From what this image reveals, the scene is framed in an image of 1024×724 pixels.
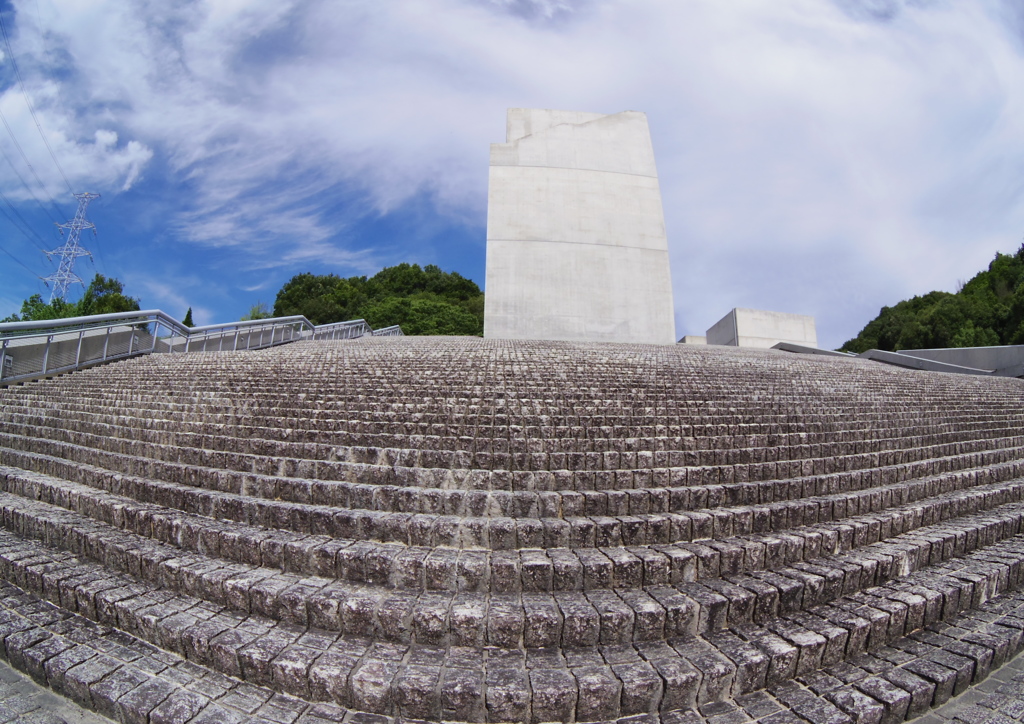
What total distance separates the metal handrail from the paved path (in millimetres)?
7942

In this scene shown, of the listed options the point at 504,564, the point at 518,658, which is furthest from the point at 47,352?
the point at 518,658

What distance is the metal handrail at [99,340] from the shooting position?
8.46 m

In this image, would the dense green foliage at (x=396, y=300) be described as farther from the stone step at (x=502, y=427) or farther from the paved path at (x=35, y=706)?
the paved path at (x=35, y=706)

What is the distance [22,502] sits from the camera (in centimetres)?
425

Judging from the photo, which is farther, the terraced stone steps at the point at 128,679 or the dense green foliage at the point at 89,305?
the dense green foliage at the point at 89,305

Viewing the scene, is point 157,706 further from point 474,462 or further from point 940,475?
point 940,475

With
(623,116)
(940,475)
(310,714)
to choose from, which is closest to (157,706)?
(310,714)

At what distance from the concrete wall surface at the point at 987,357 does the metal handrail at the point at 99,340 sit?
21971 millimetres

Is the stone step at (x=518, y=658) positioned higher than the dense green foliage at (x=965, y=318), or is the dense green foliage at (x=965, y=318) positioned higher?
the dense green foliage at (x=965, y=318)

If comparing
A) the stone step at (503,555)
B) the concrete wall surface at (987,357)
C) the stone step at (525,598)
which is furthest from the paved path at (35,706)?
the concrete wall surface at (987,357)

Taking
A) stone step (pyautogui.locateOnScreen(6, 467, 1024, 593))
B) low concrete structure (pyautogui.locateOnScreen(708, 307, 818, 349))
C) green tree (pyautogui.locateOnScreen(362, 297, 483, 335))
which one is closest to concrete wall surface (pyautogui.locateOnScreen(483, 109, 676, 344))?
low concrete structure (pyautogui.locateOnScreen(708, 307, 818, 349))

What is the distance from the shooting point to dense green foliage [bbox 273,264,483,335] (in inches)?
1340

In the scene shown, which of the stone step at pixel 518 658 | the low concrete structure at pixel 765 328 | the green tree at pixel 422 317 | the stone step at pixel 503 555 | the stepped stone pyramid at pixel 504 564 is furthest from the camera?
the green tree at pixel 422 317

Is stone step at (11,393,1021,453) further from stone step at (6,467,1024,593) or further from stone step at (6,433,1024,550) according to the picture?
stone step at (6,467,1024,593)
